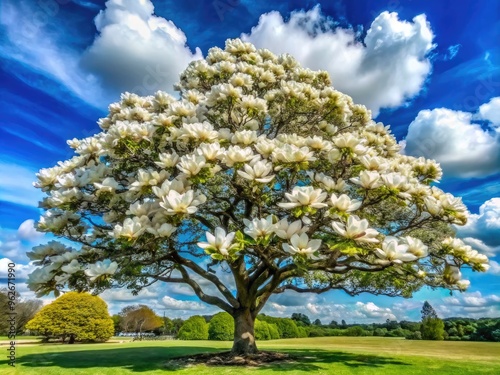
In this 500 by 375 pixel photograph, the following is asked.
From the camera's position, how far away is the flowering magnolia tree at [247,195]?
6.50 m

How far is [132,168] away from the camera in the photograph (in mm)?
9117

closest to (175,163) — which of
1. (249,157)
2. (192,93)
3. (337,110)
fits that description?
(249,157)

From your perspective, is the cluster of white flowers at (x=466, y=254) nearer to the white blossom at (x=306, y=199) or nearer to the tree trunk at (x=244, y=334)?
the white blossom at (x=306, y=199)

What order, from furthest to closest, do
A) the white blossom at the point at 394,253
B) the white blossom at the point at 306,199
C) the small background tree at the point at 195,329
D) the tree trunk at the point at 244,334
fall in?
the small background tree at the point at 195,329 → the tree trunk at the point at 244,334 → the white blossom at the point at 394,253 → the white blossom at the point at 306,199

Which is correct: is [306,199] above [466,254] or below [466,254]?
above

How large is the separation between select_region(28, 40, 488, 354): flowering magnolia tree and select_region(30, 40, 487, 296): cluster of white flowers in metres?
0.03

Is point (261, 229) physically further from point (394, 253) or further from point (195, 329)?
point (195, 329)

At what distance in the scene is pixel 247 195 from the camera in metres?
8.38

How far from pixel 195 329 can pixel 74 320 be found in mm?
10389

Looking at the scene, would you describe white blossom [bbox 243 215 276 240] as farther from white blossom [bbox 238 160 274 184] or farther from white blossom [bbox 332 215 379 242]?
white blossom [bbox 332 215 379 242]

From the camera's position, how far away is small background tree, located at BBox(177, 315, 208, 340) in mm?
31344

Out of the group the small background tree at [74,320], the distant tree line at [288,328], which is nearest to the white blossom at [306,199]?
the distant tree line at [288,328]

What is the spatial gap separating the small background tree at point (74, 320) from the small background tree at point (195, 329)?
730cm

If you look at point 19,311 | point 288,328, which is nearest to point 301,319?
point 288,328
